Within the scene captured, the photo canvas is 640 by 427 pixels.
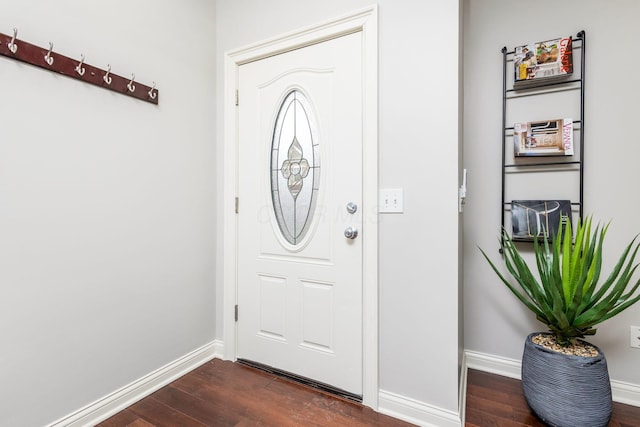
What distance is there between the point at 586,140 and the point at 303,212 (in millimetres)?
1620

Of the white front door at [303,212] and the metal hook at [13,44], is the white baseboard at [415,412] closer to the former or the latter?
the white front door at [303,212]

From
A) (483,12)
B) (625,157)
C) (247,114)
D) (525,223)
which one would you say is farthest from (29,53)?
(625,157)

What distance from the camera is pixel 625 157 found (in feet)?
5.13

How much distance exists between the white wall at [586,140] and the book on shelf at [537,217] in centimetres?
12

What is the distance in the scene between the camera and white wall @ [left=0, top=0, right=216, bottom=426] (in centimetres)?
120

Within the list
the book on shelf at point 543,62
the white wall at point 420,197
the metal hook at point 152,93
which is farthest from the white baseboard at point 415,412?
the metal hook at point 152,93

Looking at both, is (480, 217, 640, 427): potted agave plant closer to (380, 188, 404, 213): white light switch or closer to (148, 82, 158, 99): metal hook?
(380, 188, 404, 213): white light switch

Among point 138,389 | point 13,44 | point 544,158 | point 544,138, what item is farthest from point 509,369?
point 13,44

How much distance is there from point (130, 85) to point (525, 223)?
2319 millimetres

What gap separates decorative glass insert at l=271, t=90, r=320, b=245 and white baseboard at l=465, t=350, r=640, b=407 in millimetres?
1378

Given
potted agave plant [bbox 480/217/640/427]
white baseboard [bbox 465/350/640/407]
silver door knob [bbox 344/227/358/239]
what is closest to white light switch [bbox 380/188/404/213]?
silver door knob [bbox 344/227/358/239]

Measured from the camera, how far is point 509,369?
182cm

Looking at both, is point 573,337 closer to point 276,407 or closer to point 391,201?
point 391,201

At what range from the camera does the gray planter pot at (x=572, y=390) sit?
1.29 m
